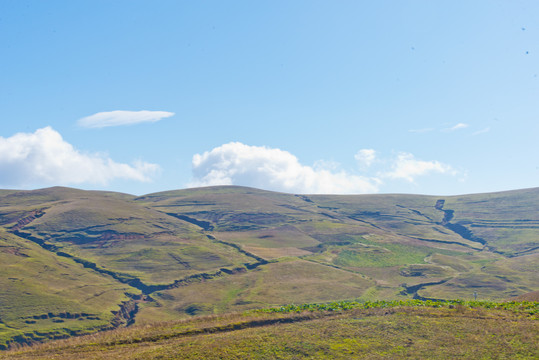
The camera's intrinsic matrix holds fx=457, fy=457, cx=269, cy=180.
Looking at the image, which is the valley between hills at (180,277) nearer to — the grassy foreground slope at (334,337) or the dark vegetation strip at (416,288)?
the dark vegetation strip at (416,288)

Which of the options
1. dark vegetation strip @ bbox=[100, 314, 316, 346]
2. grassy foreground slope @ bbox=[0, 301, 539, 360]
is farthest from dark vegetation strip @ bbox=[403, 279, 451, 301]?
dark vegetation strip @ bbox=[100, 314, 316, 346]

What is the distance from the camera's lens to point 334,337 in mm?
39688

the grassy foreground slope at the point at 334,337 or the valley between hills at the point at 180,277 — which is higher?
the grassy foreground slope at the point at 334,337

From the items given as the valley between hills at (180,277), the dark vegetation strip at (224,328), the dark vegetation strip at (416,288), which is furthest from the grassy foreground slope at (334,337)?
the dark vegetation strip at (416,288)

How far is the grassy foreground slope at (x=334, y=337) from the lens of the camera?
35.4 metres

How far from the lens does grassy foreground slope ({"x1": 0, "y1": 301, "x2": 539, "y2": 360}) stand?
116ft

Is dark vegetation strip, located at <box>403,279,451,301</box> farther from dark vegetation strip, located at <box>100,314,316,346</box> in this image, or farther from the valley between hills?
dark vegetation strip, located at <box>100,314,316,346</box>

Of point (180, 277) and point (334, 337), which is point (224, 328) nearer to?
point (334, 337)

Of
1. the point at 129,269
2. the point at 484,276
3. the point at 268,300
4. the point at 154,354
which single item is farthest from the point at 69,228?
the point at 154,354

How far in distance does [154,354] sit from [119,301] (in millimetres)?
98274

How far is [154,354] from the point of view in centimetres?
3484

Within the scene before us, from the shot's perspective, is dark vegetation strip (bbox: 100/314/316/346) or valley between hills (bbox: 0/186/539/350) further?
valley between hills (bbox: 0/186/539/350)

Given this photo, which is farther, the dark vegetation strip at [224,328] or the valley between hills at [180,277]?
the valley between hills at [180,277]

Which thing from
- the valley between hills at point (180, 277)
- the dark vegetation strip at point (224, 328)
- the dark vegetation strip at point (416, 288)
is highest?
the dark vegetation strip at point (224, 328)
